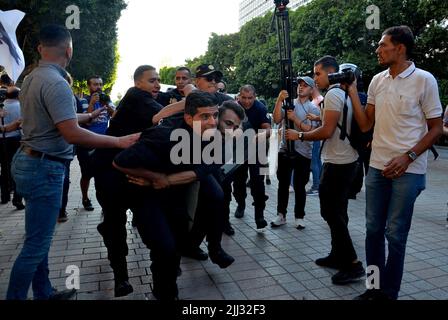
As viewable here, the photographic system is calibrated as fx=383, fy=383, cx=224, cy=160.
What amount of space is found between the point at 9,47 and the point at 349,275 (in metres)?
5.22

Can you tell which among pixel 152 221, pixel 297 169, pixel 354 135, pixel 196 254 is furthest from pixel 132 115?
pixel 297 169

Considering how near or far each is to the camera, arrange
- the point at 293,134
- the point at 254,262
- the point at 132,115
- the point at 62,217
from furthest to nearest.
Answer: the point at 62,217
the point at 254,262
the point at 293,134
the point at 132,115

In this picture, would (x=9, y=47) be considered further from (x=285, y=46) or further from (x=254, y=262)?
(x=254, y=262)

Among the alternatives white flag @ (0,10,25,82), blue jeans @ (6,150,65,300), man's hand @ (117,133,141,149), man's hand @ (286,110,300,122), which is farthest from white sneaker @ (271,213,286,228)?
white flag @ (0,10,25,82)

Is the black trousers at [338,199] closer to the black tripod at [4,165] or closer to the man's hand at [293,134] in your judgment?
the man's hand at [293,134]

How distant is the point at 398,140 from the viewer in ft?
9.09

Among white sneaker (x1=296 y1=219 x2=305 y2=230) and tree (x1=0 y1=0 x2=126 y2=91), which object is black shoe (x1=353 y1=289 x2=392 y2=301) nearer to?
white sneaker (x1=296 y1=219 x2=305 y2=230)

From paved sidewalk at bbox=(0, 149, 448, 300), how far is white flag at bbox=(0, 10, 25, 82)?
2.16 metres

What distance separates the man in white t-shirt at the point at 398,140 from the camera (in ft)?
8.82

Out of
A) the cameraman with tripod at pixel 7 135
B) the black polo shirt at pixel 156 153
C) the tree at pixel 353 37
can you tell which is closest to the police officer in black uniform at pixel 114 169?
the black polo shirt at pixel 156 153

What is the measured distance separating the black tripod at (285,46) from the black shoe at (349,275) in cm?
166
